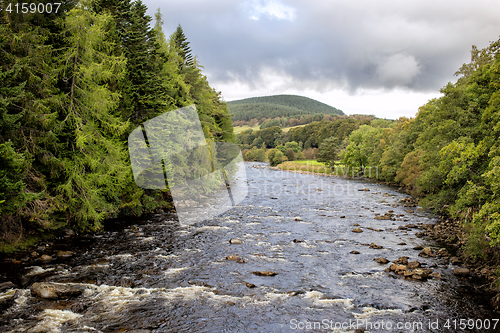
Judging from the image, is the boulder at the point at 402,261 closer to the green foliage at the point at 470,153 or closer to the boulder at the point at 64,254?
the green foliage at the point at 470,153

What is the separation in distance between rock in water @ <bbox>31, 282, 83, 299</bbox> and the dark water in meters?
0.35

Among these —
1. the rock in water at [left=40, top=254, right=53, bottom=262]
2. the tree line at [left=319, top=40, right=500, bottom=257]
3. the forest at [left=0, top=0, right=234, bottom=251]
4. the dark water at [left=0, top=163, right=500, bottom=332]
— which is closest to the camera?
the dark water at [left=0, top=163, right=500, bottom=332]

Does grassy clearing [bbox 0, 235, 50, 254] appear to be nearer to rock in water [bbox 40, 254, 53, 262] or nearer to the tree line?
rock in water [bbox 40, 254, 53, 262]

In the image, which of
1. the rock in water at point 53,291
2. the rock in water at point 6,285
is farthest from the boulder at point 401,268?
the rock in water at point 6,285

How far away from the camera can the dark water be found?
9078mm

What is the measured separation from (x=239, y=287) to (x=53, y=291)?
6880mm

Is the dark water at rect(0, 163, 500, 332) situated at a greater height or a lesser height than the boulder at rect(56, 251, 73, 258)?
lesser

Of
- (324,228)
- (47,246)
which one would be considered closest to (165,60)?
(47,246)

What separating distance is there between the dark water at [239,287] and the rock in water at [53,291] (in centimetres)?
35

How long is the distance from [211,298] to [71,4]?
18.0 meters

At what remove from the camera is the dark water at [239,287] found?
9.08m

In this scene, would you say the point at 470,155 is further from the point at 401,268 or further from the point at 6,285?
the point at 6,285

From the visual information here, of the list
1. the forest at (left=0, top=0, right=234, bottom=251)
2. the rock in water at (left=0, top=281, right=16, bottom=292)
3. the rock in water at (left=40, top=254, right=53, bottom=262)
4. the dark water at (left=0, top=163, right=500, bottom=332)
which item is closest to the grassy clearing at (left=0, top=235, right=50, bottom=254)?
the forest at (left=0, top=0, right=234, bottom=251)

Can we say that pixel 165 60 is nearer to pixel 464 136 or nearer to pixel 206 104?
pixel 206 104
